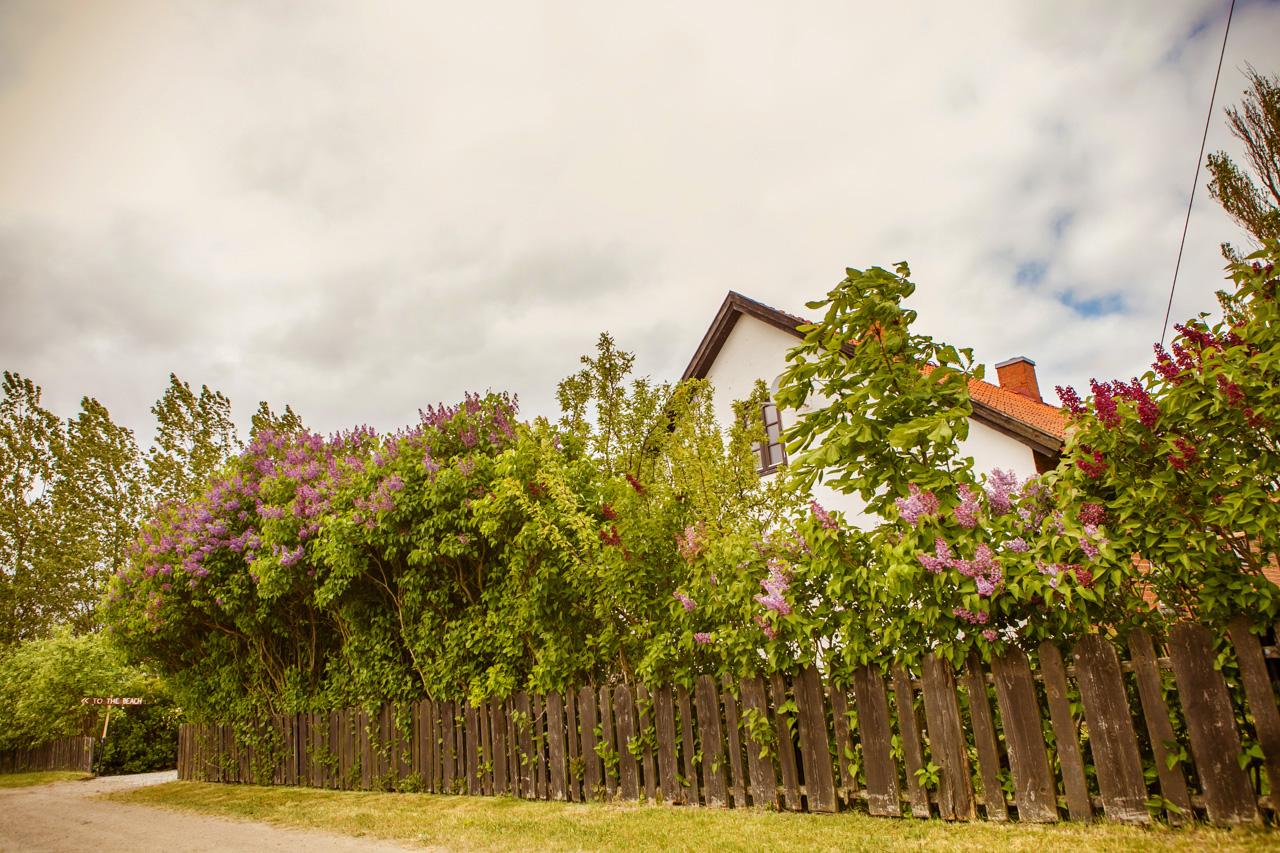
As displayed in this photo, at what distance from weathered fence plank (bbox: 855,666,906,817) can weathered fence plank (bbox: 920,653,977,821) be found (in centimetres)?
29

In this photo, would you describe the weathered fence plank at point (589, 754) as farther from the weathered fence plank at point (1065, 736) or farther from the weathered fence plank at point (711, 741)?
the weathered fence plank at point (1065, 736)

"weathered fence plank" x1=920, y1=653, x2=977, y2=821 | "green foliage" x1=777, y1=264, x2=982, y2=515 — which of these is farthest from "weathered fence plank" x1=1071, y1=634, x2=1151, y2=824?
"green foliage" x1=777, y1=264, x2=982, y2=515

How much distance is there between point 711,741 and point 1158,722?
3151mm

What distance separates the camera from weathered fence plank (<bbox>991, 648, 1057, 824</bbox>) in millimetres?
4277

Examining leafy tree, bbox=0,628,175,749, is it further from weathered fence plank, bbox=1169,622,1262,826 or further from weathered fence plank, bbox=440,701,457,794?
weathered fence plank, bbox=1169,622,1262,826

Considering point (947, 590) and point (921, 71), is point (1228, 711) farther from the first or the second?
point (921, 71)

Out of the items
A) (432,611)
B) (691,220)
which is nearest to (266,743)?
(432,611)

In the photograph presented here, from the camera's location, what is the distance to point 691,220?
10227 mm

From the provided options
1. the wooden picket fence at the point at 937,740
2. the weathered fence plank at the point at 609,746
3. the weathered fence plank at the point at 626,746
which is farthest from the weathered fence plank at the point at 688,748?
the weathered fence plank at the point at 609,746

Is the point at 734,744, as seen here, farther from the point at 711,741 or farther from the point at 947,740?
the point at 947,740

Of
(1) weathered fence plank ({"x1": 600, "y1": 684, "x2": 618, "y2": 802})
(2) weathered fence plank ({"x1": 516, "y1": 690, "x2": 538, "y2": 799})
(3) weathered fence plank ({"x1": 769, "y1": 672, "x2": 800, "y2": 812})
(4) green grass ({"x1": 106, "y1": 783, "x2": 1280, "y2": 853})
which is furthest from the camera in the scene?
(2) weathered fence plank ({"x1": 516, "y1": 690, "x2": 538, "y2": 799})

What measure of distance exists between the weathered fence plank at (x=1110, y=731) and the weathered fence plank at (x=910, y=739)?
1.00m

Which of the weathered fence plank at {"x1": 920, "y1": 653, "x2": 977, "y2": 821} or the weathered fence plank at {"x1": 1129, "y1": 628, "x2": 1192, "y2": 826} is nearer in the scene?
the weathered fence plank at {"x1": 1129, "y1": 628, "x2": 1192, "y2": 826}

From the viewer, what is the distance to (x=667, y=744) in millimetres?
6258
